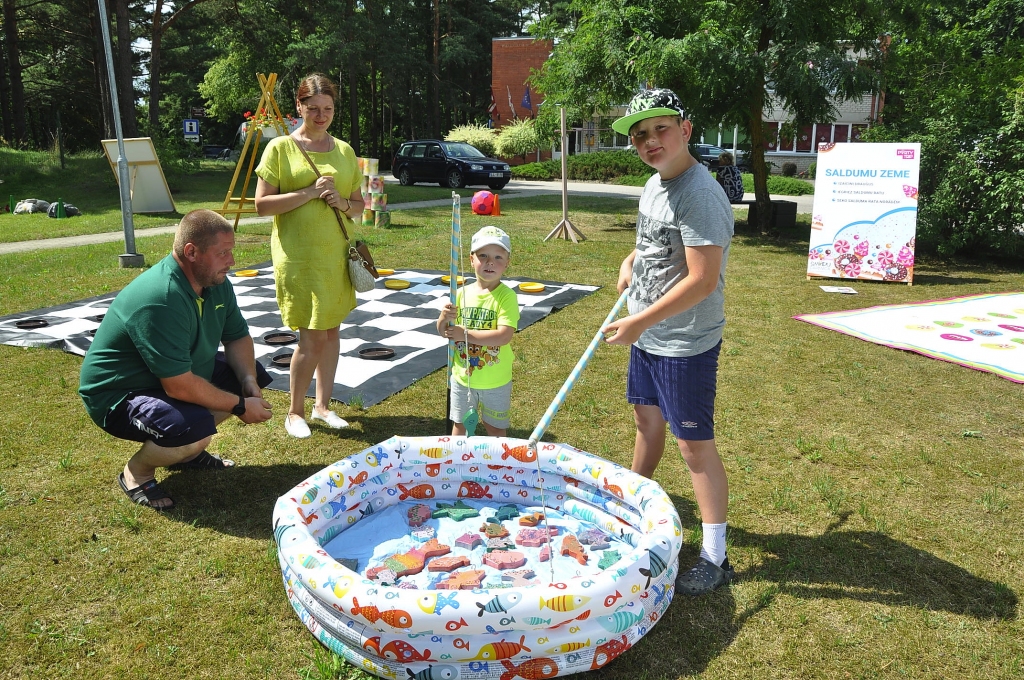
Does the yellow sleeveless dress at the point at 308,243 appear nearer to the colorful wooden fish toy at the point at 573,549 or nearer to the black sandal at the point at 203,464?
the black sandal at the point at 203,464

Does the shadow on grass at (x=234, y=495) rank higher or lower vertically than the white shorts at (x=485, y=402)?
lower

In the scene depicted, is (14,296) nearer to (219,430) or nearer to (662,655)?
(219,430)

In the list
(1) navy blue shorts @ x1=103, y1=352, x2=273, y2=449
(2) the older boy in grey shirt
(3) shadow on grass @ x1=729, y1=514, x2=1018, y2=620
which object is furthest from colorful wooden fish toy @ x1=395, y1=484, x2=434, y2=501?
(3) shadow on grass @ x1=729, y1=514, x2=1018, y2=620

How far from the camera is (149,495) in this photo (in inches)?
130

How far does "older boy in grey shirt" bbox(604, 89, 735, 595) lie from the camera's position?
8.21ft

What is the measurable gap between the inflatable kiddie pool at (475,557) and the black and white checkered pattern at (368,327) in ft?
4.51

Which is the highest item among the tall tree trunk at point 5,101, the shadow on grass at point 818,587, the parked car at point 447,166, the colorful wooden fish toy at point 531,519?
the tall tree trunk at point 5,101

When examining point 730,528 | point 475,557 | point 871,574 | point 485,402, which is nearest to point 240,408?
point 485,402

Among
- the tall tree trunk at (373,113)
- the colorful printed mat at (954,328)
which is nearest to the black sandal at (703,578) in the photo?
the colorful printed mat at (954,328)

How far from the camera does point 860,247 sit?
8.88 m

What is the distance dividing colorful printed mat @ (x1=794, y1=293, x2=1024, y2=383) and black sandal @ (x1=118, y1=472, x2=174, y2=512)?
536 centimetres

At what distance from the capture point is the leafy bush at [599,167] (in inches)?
1110

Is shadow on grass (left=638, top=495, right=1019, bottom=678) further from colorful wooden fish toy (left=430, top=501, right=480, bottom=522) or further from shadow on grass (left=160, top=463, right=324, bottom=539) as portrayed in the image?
shadow on grass (left=160, top=463, right=324, bottom=539)

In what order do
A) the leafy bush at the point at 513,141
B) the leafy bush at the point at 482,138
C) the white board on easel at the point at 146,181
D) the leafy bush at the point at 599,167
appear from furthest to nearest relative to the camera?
1. the leafy bush at the point at 482,138
2. the leafy bush at the point at 513,141
3. the leafy bush at the point at 599,167
4. the white board on easel at the point at 146,181
